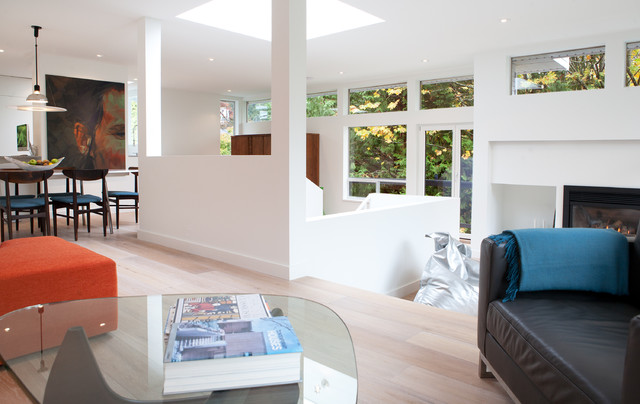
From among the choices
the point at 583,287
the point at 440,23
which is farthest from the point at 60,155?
the point at 583,287

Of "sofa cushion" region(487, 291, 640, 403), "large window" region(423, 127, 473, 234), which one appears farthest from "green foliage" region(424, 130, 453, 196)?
"sofa cushion" region(487, 291, 640, 403)

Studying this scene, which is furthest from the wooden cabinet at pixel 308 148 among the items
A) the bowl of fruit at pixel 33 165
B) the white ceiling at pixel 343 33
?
the bowl of fruit at pixel 33 165

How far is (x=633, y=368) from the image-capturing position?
97 centimetres

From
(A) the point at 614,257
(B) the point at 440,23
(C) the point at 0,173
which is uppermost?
(B) the point at 440,23

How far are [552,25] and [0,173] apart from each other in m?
6.11

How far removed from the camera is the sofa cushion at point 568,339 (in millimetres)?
1194

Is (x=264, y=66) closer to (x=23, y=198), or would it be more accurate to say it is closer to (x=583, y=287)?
(x=23, y=198)

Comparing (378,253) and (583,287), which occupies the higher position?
(583,287)

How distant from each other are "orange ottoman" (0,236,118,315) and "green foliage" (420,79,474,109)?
6501 millimetres

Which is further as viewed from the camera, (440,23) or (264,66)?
(264,66)

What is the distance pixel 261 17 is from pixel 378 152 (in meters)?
3.96

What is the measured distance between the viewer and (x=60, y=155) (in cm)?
694

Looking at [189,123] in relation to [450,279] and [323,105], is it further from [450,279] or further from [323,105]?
[450,279]

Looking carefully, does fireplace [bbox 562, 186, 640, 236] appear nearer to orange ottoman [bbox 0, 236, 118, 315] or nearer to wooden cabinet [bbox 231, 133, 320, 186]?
wooden cabinet [bbox 231, 133, 320, 186]
